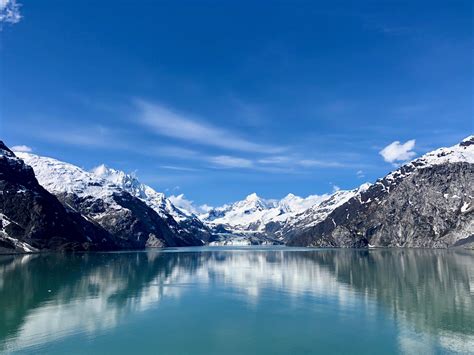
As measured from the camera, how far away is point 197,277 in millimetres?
138625

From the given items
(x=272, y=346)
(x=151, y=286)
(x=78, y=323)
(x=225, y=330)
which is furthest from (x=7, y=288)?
(x=272, y=346)

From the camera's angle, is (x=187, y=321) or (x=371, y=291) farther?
(x=371, y=291)

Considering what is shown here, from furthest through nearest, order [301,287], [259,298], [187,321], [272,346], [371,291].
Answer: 1. [301,287]
2. [371,291]
3. [259,298]
4. [187,321]
5. [272,346]

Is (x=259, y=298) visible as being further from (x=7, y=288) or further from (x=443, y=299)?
(x=7, y=288)

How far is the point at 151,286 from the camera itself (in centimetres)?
11256

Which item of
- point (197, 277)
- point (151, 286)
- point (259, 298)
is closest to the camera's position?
point (259, 298)

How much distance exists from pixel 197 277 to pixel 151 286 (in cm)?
2793

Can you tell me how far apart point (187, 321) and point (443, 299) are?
164 feet

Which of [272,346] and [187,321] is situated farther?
A: [187,321]

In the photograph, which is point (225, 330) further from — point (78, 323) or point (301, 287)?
point (301, 287)

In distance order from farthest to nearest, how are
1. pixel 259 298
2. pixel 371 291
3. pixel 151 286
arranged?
pixel 151 286 < pixel 371 291 < pixel 259 298

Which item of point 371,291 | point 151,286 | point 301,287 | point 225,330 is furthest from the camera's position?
point 151,286

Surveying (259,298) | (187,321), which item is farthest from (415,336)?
(259,298)

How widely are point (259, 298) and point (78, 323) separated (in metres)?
37.8
